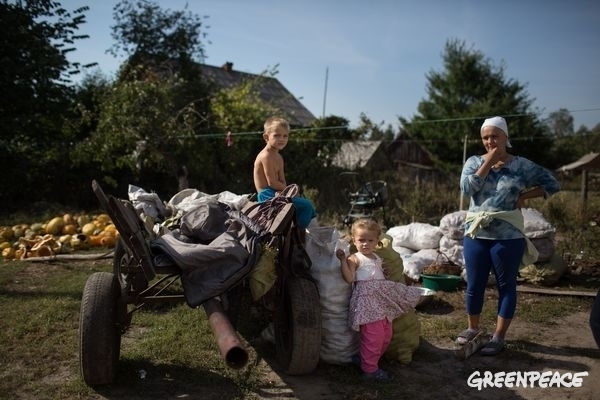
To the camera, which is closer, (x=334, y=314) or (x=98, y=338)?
(x=98, y=338)

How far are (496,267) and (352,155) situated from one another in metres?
13.8

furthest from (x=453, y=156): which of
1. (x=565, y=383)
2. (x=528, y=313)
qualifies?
(x=565, y=383)

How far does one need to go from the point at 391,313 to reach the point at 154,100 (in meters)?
9.36

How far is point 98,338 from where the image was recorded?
2.94 metres

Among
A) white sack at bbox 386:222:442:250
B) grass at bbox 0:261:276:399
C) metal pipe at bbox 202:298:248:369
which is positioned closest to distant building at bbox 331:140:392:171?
white sack at bbox 386:222:442:250

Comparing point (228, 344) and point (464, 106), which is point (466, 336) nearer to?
point (228, 344)

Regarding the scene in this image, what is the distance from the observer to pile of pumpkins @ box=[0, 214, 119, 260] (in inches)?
290

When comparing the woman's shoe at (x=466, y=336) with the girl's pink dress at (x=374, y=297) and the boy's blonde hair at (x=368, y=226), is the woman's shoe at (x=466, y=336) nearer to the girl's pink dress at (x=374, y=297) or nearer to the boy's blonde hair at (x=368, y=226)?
the girl's pink dress at (x=374, y=297)

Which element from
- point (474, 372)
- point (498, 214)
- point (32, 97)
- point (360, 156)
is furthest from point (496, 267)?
point (360, 156)

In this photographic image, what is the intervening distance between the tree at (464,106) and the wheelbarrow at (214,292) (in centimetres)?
2163

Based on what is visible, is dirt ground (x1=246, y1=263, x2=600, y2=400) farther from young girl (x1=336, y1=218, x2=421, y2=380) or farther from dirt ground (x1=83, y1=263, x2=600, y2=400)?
young girl (x1=336, y1=218, x2=421, y2=380)

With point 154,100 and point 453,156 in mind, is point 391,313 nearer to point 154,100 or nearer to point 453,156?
point 154,100

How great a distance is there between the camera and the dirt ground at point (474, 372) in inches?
121
